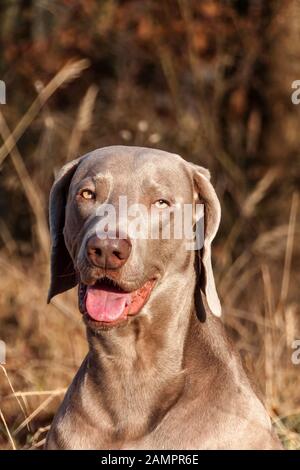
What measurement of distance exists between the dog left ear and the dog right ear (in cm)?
48

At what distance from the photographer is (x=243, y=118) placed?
368 inches

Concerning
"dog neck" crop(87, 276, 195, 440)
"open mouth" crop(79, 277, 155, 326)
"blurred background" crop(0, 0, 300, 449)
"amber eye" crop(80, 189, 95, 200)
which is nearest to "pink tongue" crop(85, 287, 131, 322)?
"open mouth" crop(79, 277, 155, 326)

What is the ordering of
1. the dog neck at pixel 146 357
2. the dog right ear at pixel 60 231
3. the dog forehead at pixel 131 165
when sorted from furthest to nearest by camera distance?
the dog right ear at pixel 60 231 < the dog forehead at pixel 131 165 < the dog neck at pixel 146 357

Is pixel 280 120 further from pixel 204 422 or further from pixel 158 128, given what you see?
pixel 204 422

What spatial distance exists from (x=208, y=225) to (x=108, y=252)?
0.61 meters

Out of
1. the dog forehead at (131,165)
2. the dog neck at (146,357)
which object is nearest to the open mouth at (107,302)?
the dog neck at (146,357)

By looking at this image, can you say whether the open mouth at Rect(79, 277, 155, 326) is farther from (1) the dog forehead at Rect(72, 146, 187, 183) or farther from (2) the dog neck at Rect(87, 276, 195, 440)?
(1) the dog forehead at Rect(72, 146, 187, 183)

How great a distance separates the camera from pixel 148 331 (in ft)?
12.6

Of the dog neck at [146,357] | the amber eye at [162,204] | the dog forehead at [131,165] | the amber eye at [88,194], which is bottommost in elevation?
the dog neck at [146,357]

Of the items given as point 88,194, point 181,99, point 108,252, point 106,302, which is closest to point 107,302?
point 106,302

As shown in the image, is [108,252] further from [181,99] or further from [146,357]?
[181,99]

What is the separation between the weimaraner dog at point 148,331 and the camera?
3.57 m

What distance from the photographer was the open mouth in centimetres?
358

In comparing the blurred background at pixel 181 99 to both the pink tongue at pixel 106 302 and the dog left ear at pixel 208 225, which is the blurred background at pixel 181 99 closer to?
the dog left ear at pixel 208 225
